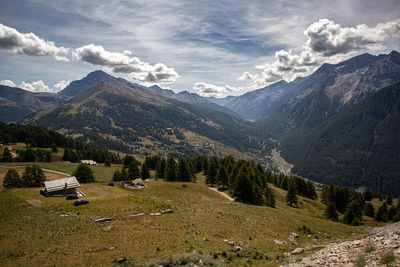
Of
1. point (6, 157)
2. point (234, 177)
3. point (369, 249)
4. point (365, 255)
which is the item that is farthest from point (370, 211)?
point (6, 157)

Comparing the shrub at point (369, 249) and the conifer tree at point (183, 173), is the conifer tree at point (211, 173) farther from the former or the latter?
the shrub at point (369, 249)

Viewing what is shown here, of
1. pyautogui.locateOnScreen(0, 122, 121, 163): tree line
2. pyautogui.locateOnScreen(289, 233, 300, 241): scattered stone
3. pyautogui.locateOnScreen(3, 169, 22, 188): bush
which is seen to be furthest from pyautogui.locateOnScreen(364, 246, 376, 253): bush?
pyautogui.locateOnScreen(0, 122, 121, 163): tree line

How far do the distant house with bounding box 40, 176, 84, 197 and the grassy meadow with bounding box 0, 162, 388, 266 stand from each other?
114 inches

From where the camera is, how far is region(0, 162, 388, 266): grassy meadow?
79.3 ft

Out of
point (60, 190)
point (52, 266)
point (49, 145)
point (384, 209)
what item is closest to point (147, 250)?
point (52, 266)

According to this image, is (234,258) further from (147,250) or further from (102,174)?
(102,174)

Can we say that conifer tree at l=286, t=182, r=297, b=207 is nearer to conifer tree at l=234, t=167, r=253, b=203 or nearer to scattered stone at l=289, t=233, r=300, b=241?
conifer tree at l=234, t=167, r=253, b=203

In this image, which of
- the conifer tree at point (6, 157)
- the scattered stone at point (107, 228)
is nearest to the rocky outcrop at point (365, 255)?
the scattered stone at point (107, 228)

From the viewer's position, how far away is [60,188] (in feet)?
177

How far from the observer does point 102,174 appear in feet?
359

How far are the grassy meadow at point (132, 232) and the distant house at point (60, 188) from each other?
9.47 ft

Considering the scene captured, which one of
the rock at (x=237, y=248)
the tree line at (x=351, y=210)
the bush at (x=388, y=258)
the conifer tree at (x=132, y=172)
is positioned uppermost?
the bush at (x=388, y=258)

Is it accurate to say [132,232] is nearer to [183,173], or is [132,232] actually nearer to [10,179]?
[10,179]

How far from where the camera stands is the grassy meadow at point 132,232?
79.3 feet
